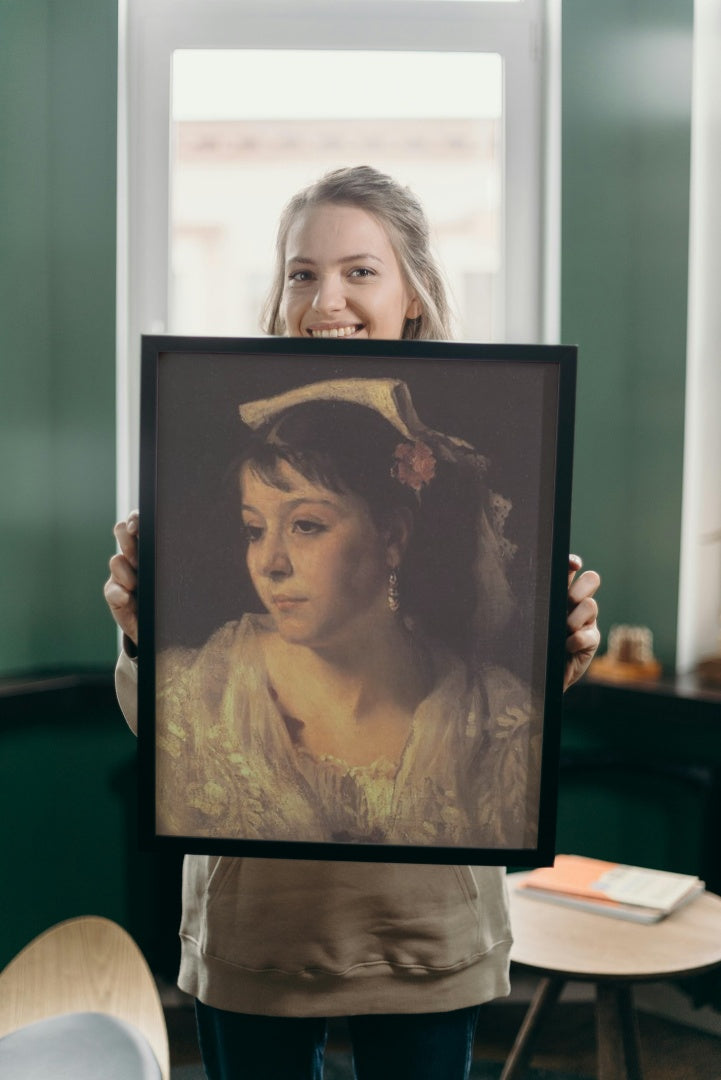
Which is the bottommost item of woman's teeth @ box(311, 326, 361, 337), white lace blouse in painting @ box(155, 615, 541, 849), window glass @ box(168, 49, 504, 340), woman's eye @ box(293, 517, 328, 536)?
white lace blouse in painting @ box(155, 615, 541, 849)

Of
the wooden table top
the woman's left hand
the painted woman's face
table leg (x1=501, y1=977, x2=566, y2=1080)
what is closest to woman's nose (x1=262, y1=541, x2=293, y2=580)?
the painted woman's face

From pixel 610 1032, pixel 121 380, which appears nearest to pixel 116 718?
pixel 121 380

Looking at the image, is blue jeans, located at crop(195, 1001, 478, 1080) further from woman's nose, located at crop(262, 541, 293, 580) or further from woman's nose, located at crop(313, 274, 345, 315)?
woman's nose, located at crop(313, 274, 345, 315)

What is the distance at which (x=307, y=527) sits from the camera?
936 mm

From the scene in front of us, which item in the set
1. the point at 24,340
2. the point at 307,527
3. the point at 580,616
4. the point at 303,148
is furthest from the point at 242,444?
the point at 303,148

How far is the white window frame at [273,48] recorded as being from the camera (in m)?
2.52

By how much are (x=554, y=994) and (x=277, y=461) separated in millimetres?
1327

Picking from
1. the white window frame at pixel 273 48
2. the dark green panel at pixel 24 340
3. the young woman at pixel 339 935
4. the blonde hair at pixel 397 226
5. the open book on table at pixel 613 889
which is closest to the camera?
the young woman at pixel 339 935

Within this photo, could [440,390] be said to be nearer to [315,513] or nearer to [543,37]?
[315,513]

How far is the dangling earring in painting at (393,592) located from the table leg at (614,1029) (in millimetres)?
1062

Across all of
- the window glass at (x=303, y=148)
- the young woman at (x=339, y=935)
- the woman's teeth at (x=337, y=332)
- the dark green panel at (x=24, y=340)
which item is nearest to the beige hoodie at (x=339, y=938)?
the young woman at (x=339, y=935)

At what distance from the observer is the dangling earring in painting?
93 centimetres

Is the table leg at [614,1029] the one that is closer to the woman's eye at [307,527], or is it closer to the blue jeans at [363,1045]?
the blue jeans at [363,1045]

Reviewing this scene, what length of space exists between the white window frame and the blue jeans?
5.48ft
